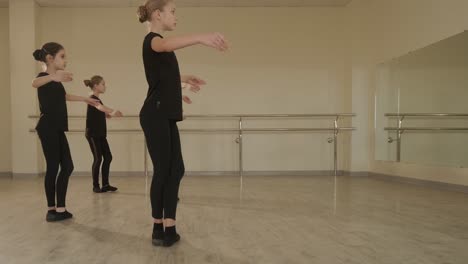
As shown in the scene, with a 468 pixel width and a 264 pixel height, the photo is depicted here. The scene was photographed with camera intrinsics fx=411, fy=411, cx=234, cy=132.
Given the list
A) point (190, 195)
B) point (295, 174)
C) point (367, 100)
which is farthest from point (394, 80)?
point (190, 195)

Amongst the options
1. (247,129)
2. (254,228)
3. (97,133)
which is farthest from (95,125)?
(247,129)

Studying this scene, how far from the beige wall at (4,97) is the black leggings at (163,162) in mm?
5169

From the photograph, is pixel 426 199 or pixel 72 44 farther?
pixel 72 44

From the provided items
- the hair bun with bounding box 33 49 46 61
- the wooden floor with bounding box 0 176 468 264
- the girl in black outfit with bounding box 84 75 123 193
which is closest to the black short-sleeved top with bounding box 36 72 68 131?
the hair bun with bounding box 33 49 46 61

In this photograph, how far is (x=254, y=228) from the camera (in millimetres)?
2342

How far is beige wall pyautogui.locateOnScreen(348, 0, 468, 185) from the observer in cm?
408

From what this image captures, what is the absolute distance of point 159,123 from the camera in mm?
1910

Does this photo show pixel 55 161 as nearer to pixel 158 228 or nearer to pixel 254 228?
pixel 158 228

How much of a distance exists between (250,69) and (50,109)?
13.0 feet

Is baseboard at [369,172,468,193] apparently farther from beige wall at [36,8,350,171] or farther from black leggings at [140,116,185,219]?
black leggings at [140,116,185,219]

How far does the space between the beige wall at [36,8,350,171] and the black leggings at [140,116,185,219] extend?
4215 mm

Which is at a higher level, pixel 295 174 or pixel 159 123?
pixel 159 123

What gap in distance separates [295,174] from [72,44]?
3.89 metres

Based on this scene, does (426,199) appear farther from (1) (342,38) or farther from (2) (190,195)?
(1) (342,38)
